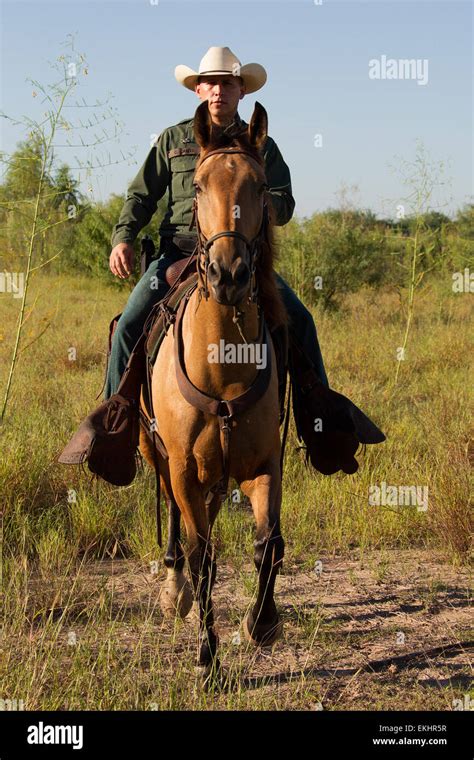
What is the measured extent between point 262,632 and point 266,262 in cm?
189

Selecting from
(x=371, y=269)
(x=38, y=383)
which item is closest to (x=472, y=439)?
(x=38, y=383)

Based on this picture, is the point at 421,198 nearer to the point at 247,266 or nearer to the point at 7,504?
the point at 7,504

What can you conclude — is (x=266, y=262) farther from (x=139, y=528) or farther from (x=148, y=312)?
(x=139, y=528)

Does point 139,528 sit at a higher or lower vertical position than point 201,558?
lower

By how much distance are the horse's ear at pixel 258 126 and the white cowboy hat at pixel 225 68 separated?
3.33 ft

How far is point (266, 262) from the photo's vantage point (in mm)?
4004

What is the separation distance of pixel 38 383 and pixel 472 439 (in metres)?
5.18

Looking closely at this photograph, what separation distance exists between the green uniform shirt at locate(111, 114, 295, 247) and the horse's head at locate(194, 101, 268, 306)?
0.99 m

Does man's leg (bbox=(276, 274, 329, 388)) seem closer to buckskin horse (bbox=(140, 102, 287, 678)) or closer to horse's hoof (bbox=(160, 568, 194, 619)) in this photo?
buckskin horse (bbox=(140, 102, 287, 678))

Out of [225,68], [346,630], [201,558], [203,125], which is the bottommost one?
[346,630]

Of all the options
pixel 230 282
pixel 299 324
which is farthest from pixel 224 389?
pixel 299 324

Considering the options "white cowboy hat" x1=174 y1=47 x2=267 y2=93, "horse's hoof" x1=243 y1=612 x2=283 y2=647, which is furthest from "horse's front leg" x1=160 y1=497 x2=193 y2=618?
"white cowboy hat" x1=174 y1=47 x2=267 y2=93

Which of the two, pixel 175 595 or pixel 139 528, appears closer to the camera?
pixel 175 595
